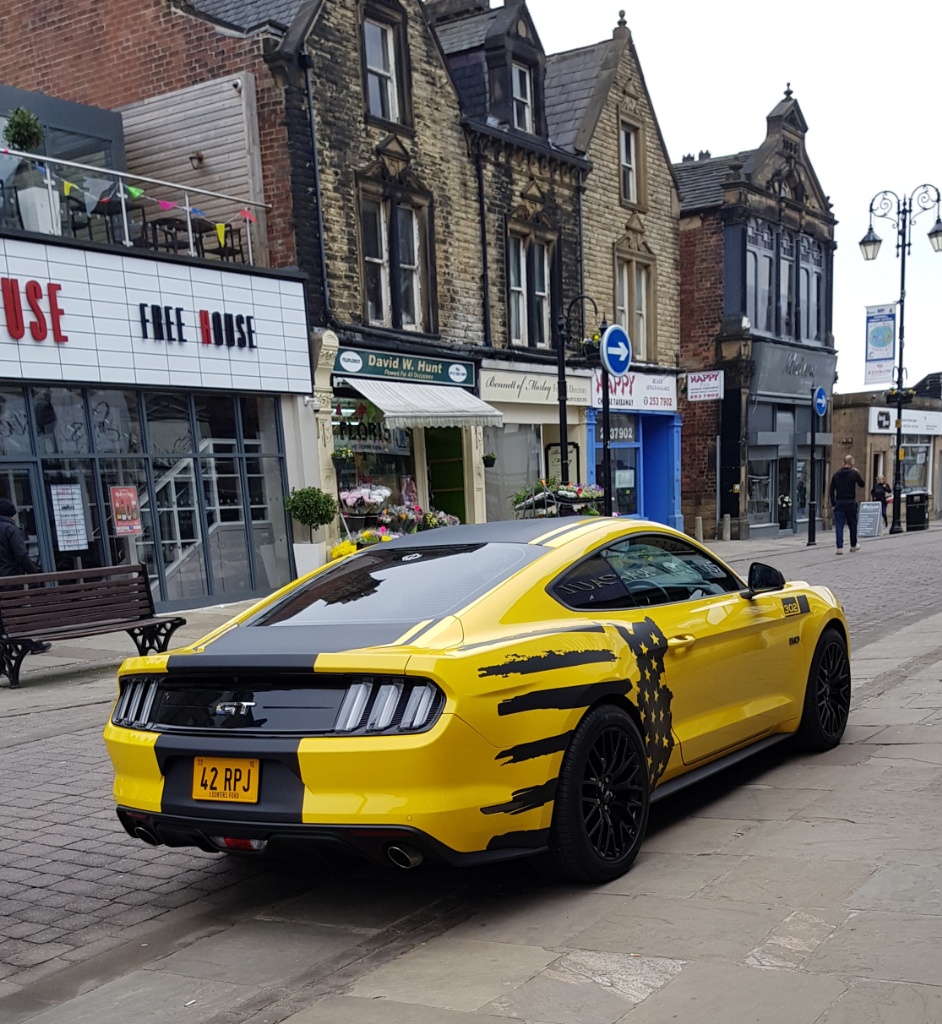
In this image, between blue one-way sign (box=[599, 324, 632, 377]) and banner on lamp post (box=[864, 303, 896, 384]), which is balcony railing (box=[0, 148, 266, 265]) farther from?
banner on lamp post (box=[864, 303, 896, 384])

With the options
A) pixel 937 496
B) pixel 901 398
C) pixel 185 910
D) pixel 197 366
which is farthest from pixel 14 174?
pixel 937 496

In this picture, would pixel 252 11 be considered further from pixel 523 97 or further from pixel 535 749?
pixel 535 749

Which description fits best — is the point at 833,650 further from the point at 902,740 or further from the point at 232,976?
the point at 232,976

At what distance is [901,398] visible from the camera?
1222 inches

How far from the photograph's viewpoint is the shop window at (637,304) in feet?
84.0

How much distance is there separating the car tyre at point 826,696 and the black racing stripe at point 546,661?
2.17m

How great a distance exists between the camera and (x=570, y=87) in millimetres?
25156

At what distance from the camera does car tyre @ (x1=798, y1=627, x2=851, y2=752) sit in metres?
5.99

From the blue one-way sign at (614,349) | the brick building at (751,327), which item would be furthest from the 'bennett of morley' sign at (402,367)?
the brick building at (751,327)

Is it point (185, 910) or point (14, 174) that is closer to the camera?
point (185, 910)

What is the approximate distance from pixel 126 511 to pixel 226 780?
37.4ft

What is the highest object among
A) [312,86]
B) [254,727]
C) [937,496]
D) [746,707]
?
[312,86]

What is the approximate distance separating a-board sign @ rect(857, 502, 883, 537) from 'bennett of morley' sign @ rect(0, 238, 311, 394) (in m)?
17.6

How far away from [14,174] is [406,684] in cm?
1215
